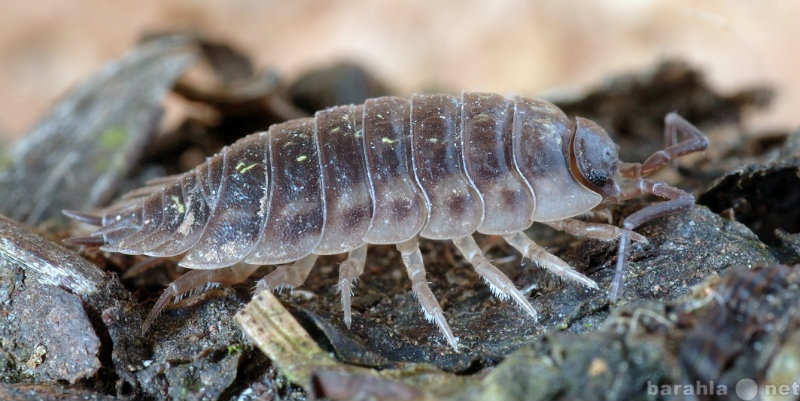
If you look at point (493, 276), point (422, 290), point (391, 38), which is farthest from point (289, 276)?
point (391, 38)

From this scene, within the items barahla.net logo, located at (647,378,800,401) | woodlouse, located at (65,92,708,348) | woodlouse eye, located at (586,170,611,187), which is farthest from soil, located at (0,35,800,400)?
woodlouse eye, located at (586,170,611,187)

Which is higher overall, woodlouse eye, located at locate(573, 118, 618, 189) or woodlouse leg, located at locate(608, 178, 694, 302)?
woodlouse eye, located at locate(573, 118, 618, 189)

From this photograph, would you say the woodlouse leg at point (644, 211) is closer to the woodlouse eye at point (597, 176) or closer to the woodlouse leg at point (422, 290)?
the woodlouse eye at point (597, 176)

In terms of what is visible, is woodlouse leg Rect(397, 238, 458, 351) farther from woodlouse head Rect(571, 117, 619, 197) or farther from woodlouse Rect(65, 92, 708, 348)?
woodlouse head Rect(571, 117, 619, 197)

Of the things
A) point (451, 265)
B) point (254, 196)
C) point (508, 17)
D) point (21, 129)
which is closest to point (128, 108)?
point (254, 196)

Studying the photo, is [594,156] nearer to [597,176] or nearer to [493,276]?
[597,176]

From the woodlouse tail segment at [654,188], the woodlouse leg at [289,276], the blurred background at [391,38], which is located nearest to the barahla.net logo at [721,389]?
the woodlouse tail segment at [654,188]

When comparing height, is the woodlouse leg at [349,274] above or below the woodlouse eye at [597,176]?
below
